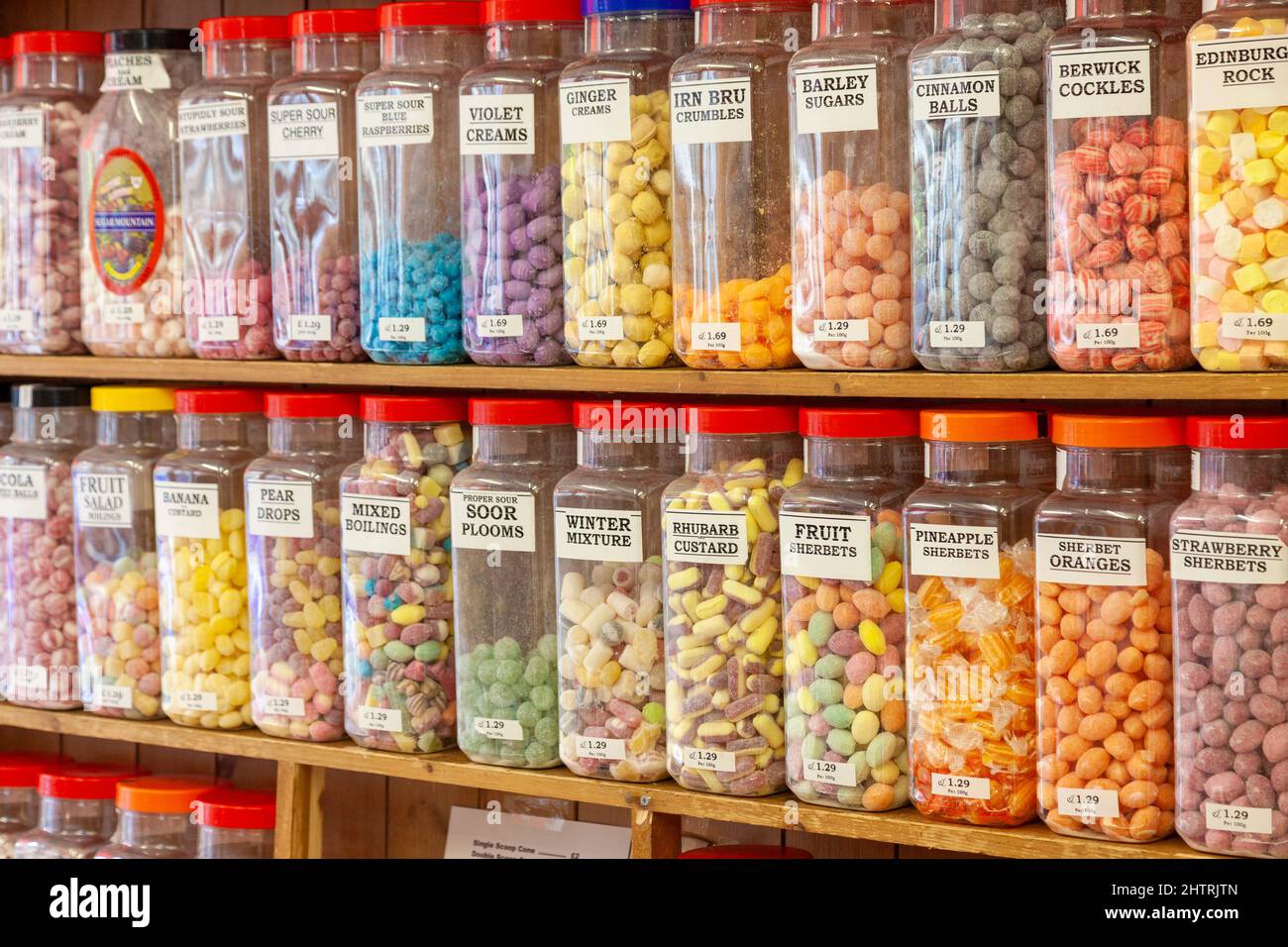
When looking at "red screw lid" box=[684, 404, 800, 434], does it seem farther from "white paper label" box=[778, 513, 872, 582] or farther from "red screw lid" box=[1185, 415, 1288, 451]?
"red screw lid" box=[1185, 415, 1288, 451]

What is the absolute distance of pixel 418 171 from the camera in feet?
5.71

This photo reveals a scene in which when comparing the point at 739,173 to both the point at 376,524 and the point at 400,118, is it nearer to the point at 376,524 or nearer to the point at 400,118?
the point at 400,118

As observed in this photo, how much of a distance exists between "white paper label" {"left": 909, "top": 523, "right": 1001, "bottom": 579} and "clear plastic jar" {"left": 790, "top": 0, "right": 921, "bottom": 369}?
0.16m

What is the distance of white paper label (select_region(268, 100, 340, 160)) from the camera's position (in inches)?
70.7

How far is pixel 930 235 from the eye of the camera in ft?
4.83

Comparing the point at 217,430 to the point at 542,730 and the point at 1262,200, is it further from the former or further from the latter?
the point at 1262,200

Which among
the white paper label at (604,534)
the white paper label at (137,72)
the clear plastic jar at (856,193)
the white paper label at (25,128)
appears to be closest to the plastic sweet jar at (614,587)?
the white paper label at (604,534)

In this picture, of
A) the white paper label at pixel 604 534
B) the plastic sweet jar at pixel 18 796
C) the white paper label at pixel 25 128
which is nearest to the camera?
the white paper label at pixel 604 534

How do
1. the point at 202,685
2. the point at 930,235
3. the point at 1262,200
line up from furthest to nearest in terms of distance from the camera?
1. the point at 202,685
2. the point at 930,235
3. the point at 1262,200

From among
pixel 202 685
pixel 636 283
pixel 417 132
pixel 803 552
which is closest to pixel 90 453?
pixel 202 685

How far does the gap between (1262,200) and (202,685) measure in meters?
1.24

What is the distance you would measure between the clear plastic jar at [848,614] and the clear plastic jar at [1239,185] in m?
0.32

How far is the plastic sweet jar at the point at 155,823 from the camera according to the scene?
1984 millimetres

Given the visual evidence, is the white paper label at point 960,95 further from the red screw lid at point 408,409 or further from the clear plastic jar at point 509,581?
the red screw lid at point 408,409
